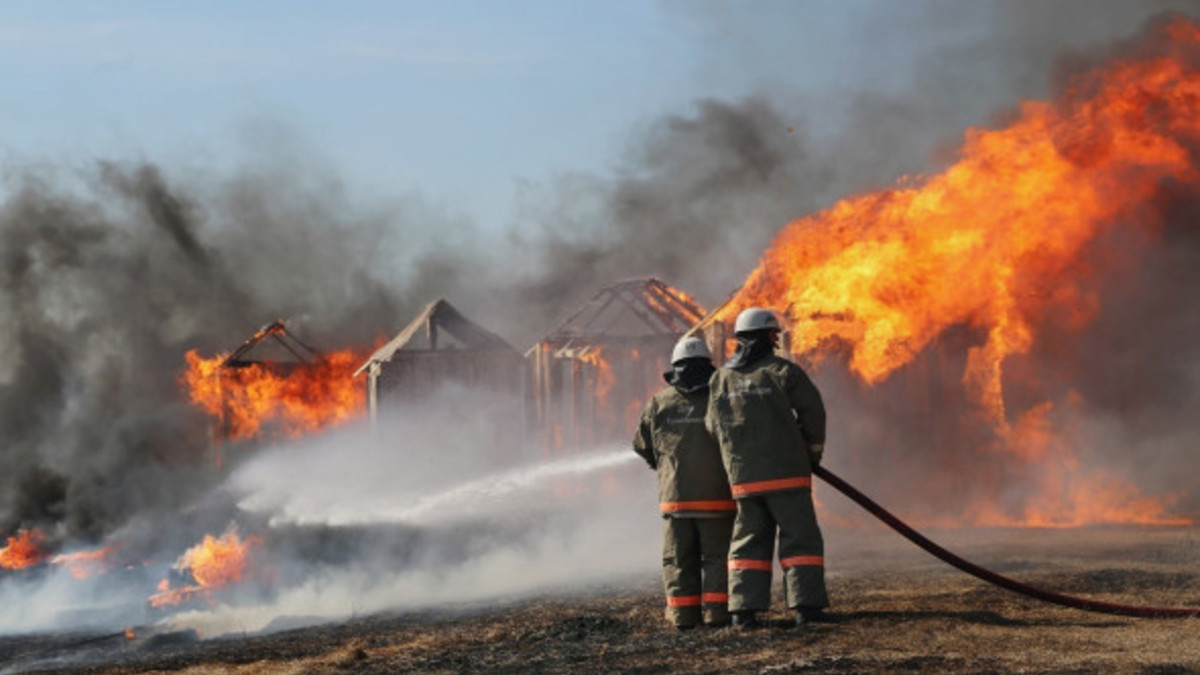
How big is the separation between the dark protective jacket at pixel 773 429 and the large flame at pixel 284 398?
2693 centimetres

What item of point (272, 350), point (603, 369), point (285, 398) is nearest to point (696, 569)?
point (603, 369)

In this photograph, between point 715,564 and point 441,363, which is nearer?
point 715,564

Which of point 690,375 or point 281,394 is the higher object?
point 281,394

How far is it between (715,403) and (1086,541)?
797 centimetres

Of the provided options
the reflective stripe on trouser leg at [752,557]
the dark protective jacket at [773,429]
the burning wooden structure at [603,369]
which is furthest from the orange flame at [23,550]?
the dark protective jacket at [773,429]

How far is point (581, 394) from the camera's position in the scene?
91.5 ft

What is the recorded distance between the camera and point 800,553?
7953 millimetres

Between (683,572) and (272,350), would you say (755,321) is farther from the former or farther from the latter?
(272,350)

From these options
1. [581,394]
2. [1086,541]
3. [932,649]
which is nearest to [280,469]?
[581,394]

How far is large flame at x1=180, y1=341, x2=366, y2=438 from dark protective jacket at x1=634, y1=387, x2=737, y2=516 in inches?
1028

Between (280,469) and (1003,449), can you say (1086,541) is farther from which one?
(280,469)

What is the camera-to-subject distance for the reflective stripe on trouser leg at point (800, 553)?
7.93 meters

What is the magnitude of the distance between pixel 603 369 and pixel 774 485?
19210 mm

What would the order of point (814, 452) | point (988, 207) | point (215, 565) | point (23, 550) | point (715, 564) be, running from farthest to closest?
point (23, 550) < point (988, 207) < point (215, 565) < point (715, 564) < point (814, 452)
